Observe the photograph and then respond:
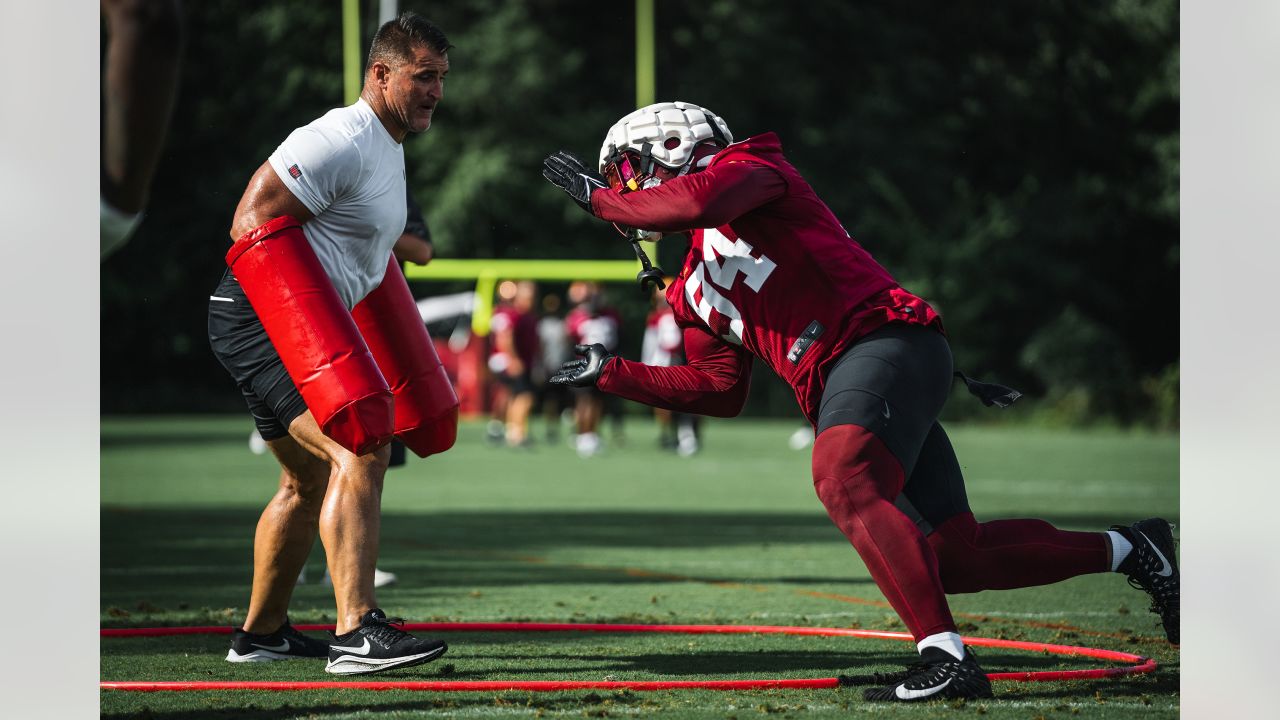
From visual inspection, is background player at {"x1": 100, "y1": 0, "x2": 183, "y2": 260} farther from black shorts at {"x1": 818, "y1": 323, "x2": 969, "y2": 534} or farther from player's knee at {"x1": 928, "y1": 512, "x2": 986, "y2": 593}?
player's knee at {"x1": 928, "y1": 512, "x2": 986, "y2": 593}

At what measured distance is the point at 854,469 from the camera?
444 centimetres

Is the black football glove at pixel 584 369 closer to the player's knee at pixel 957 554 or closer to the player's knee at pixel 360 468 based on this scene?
the player's knee at pixel 360 468

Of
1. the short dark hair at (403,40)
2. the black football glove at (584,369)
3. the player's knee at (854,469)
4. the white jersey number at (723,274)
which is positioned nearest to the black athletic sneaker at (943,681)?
the player's knee at (854,469)

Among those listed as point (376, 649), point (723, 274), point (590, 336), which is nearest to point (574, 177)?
point (723, 274)

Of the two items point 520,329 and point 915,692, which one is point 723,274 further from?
point 520,329

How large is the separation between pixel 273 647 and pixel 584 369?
1588 millimetres

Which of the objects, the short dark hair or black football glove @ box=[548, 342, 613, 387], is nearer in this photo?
black football glove @ box=[548, 342, 613, 387]

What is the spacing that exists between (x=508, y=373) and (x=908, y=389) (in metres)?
17.3

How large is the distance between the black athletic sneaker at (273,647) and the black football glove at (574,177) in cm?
185

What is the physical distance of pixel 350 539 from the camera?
4.91m

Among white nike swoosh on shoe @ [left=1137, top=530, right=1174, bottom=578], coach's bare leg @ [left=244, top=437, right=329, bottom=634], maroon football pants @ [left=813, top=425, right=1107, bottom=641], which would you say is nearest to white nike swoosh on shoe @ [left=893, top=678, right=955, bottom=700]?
maroon football pants @ [left=813, top=425, right=1107, bottom=641]

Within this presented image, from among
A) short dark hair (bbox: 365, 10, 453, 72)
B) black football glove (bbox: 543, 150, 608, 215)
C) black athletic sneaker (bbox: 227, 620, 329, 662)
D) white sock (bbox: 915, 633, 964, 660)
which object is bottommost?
black athletic sneaker (bbox: 227, 620, 329, 662)

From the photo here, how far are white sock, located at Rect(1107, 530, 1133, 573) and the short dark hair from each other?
2600mm

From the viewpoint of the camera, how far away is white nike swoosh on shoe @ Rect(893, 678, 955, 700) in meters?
4.36
